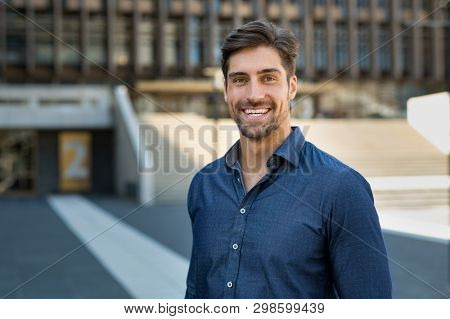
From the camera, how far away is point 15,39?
31828 mm

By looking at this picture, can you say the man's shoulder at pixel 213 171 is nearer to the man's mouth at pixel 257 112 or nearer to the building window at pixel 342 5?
the man's mouth at pixel 257 112

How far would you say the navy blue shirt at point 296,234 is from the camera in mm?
1712

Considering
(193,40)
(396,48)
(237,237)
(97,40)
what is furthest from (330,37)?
(237,237)

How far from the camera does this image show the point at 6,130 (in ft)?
86.6

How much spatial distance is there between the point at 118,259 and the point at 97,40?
26.6 meters

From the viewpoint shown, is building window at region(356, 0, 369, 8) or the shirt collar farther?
building window at region(356, 0, 369, 8)

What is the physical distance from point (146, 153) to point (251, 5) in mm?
16833

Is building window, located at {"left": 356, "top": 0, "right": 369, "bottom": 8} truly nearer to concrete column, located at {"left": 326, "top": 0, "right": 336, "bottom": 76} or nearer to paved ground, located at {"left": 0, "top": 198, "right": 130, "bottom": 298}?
concrete column, located at {"left": 326, "top": 0, "right": 336, "bottom": 76}

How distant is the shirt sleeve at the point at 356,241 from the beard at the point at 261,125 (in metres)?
0.26

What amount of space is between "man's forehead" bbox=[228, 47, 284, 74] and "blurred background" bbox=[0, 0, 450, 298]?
158 cm

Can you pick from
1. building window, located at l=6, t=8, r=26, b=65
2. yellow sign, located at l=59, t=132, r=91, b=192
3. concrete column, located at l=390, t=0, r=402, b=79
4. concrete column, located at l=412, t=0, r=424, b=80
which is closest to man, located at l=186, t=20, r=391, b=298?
yellow sign, located at l=59, t=132, r=91, b=192

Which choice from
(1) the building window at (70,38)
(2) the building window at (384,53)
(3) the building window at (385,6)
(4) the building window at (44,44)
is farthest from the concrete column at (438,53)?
(4) the building window at (44,44)

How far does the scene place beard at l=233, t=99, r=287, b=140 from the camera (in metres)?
1.80

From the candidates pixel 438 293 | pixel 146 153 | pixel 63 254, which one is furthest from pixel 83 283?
pixel 146 153
